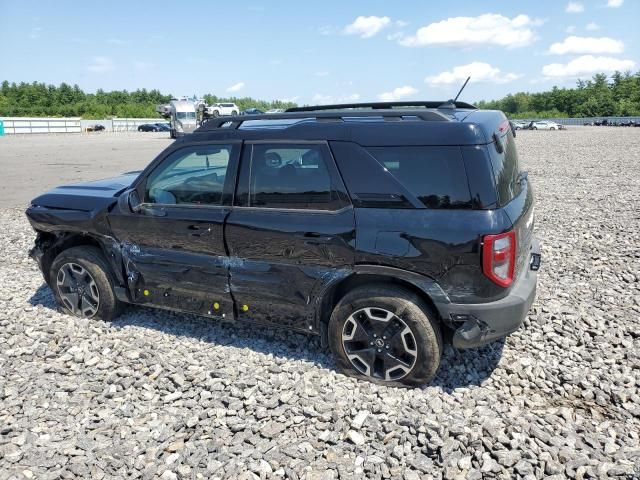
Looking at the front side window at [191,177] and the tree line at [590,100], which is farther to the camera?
the tree line at [590,100]

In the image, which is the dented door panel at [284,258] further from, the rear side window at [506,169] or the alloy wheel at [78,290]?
the alloy wheel at [78,290]

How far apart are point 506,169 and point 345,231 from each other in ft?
4.11

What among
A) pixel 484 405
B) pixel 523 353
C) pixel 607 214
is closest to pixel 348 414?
pixel 484 405

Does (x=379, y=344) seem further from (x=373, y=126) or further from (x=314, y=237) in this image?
(x=373, y=126)

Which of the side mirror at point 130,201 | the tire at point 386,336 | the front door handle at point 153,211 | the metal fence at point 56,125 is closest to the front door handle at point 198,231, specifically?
the front door handle at point 153,211

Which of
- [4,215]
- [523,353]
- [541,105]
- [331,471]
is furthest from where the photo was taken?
[541,105]

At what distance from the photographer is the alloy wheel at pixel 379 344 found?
3.55 meters

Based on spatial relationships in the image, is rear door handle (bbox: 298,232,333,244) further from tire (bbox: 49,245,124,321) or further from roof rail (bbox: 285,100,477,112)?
tire (bbox: 49,245,124,321)

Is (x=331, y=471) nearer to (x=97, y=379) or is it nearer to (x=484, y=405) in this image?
(x=484, y=405)

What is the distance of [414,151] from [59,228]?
3.58m

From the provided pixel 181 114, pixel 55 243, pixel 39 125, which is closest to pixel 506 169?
pixel 55 243

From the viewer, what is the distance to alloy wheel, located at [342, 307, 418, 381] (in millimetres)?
3555

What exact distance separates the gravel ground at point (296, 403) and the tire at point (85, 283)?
161 millimetres

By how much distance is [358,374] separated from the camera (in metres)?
3.79
